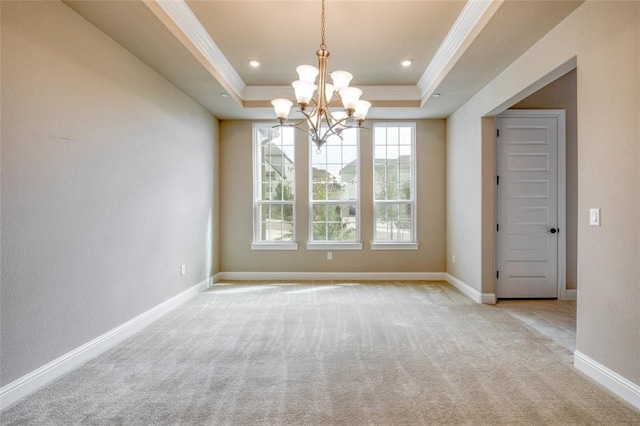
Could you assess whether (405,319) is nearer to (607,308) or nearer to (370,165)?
(607,308)

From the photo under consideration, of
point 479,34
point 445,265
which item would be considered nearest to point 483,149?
point 479,34

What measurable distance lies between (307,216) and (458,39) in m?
3.35

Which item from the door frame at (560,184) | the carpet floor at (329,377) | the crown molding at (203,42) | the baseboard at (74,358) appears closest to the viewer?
→ the carpet floor at (329,377)

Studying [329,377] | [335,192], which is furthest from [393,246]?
[329,377]

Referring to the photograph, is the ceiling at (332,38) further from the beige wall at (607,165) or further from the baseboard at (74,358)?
the baseboard at (74,358)

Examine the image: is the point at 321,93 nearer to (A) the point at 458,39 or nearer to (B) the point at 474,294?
(A) the point at 458,39

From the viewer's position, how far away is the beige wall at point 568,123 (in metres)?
4.33

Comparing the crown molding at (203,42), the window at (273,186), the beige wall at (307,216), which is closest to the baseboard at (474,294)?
the beige wall at (307,216)

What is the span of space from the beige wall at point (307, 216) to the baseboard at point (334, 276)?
0.22 ft

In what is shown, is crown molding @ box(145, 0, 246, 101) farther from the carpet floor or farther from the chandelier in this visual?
the carpet floor

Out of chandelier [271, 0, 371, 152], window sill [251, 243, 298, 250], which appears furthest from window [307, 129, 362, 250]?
chandelier [271, 0, 371, 152]

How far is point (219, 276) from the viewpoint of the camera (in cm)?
554

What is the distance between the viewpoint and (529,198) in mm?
4352

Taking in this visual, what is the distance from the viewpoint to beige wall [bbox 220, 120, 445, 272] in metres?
5.55
